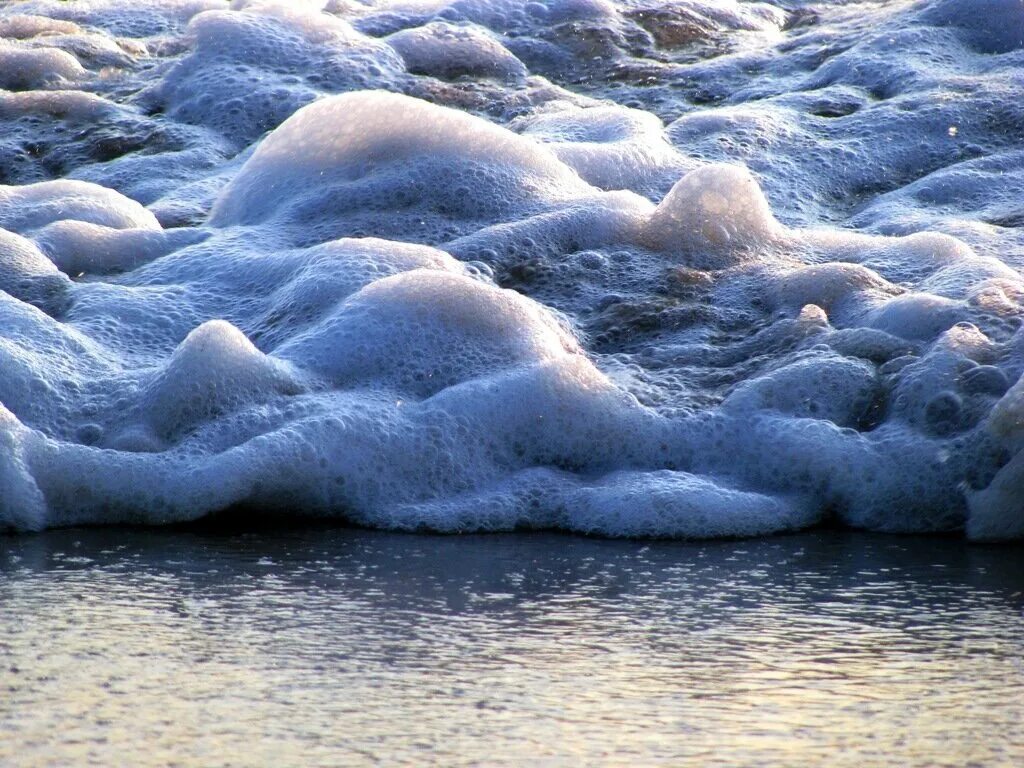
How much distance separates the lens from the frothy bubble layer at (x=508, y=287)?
8.04 feet

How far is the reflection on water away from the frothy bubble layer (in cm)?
14

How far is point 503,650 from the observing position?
5.82ft

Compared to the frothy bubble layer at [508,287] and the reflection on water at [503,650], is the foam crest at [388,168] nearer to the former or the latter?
the frothy bubble layer at [508,287]

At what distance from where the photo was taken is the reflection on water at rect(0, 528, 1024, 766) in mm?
1495

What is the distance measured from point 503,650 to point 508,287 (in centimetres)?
157

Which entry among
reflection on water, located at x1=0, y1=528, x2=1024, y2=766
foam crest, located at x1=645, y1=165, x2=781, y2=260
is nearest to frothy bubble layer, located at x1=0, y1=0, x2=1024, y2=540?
foam crest, located at x1=645, y1=165, x2=781, y2=260

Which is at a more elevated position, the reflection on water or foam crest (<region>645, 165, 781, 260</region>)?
foam crest (<region>645, 165, 781, 260</region>)

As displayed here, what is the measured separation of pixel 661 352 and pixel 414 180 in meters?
0.93

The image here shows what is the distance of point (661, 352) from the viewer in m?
2.96

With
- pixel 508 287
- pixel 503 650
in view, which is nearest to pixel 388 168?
pixel 508 287

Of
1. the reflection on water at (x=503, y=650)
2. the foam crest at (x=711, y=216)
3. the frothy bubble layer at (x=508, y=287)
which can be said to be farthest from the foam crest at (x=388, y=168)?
the reflection on water at (x=503, y=650)

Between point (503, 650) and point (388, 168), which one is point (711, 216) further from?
point (503, 650)

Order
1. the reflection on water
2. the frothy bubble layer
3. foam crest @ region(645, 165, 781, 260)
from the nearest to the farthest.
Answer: the reflection on water < the frothy bubble layer < foam crest @ region(645, 165, 781, 260)

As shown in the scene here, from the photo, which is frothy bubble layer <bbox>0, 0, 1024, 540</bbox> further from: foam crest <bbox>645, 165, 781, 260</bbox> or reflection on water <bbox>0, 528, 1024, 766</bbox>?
reflection on water <bbox>0, 528, 1024, 766</bbox>
